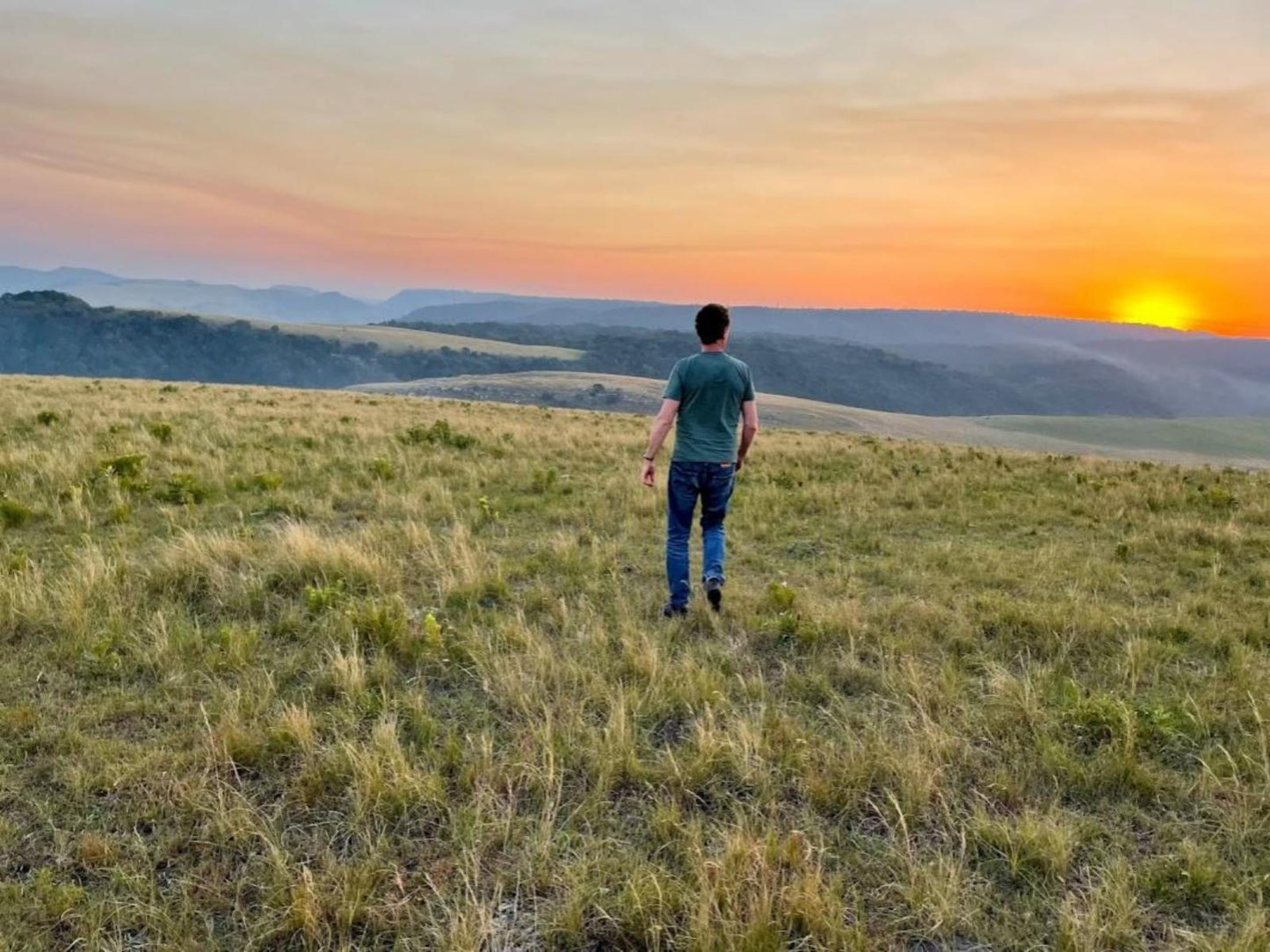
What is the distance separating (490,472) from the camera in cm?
1306

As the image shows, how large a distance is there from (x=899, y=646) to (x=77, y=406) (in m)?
20.6

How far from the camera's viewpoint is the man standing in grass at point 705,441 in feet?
21.3

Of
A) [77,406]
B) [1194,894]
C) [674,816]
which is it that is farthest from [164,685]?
[77,406]

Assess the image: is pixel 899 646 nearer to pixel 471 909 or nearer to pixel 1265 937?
pixel 1265 937

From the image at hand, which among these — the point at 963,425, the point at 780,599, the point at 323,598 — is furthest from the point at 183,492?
the point at 963,425

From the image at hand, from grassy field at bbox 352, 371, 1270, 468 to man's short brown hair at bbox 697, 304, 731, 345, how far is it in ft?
222

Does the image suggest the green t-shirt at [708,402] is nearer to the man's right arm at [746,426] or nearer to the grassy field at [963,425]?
the man's right arm at [746,426]

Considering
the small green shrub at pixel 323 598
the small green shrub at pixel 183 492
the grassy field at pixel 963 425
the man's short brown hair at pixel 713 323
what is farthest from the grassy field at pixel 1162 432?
the small green shrub at pixel 323 598

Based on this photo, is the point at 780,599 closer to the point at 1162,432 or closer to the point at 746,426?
the point at 746,426

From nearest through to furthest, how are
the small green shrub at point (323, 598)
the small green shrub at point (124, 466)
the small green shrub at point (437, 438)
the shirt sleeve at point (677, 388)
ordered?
1. the small green shrub at point (323, 598)
2. the shirt sleeve at point (677, 388)
3. the small green shrub at point (124, 466)
4. the small green shrub at point (437, 438)

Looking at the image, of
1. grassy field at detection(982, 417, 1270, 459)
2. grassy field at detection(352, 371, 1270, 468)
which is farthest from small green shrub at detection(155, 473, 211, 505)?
grassy field at detection(982, 417, 1270, 459)

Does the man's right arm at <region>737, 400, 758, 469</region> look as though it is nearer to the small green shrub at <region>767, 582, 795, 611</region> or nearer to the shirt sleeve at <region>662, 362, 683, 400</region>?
the shirt sleeve at <region>662, 362, 683, 400</region>

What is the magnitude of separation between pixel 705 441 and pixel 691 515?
2.26ft

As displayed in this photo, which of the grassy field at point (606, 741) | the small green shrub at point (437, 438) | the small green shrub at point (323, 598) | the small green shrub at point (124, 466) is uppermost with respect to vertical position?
the small green shrub at point (437, 438)
